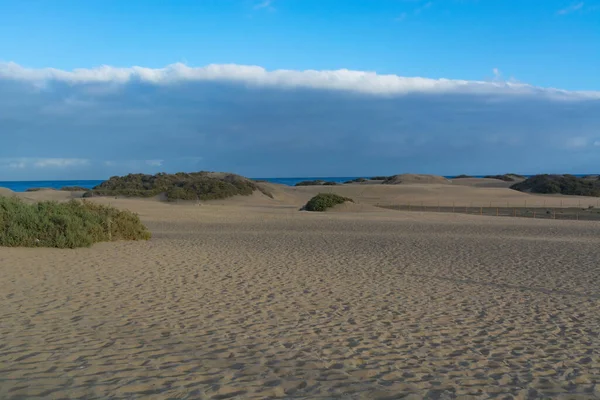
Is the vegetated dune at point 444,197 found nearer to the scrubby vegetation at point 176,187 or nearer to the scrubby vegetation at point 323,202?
the scrubby vegetation at point 176,187

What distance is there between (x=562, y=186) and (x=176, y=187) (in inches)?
1823

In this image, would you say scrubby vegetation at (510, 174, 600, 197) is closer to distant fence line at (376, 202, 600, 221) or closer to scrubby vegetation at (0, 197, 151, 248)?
distant fence line at (376, 202, 600, 221)

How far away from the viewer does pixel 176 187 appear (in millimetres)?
49344

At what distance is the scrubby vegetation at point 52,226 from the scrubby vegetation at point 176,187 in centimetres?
2779

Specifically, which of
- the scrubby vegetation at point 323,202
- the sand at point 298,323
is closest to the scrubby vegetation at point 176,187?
the scrubby vegetation at point 323,202

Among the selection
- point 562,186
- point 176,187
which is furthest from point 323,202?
point 562,186

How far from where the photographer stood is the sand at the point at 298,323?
18.7 ft

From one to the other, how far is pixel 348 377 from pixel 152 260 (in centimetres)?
1038

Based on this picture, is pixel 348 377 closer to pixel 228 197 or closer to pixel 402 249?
pixel 402 249

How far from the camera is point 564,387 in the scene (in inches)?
223

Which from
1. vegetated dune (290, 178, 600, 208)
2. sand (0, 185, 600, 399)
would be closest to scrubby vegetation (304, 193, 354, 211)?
vegetated dune (290, 178, 600, 208)

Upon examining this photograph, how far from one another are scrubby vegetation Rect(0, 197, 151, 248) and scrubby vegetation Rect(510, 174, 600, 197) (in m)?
60.1

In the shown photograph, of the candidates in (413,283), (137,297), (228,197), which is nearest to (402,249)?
(413,283)

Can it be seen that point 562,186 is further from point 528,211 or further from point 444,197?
point 528,211
